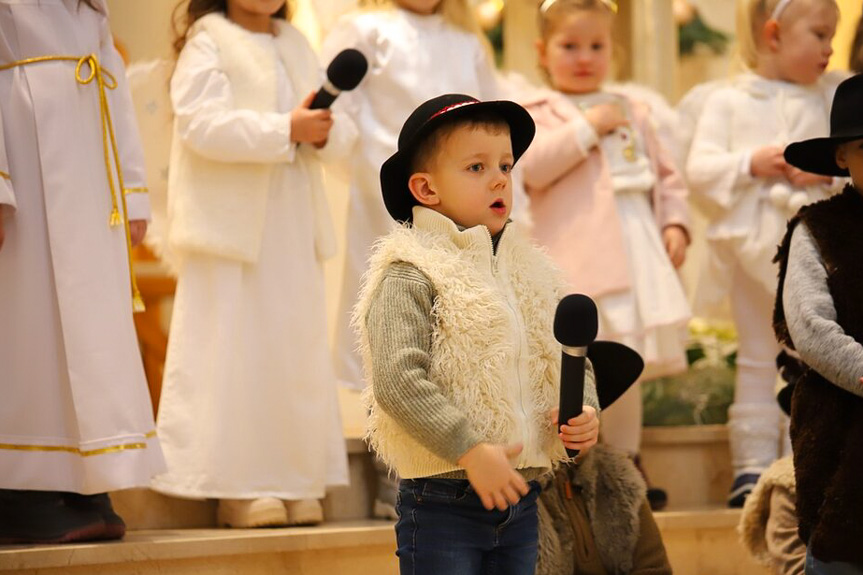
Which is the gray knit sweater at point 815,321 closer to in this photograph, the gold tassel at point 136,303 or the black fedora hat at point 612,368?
the black fedora hat at point 612,368

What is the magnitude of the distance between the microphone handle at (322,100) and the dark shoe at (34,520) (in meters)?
1.29

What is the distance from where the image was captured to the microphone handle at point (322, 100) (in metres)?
3.50

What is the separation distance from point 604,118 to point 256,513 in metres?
1.77

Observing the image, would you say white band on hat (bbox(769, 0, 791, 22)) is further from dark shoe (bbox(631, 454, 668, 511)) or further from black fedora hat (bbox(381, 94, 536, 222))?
black fedora hat (bbox(381, 94, 536, 222))

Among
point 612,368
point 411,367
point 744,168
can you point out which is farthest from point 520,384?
point 744,168

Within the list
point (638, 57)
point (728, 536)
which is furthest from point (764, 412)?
point (638, 57)

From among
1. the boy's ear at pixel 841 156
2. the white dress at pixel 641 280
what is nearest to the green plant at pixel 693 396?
the white dress at pixel 641 280

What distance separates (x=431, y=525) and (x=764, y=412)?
231 cm

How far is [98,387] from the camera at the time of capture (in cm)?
311

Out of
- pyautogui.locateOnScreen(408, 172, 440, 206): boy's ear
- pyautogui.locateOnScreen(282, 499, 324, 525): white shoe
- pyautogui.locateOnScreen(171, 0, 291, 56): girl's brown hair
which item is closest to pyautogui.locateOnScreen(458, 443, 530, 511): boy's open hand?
pyautogui.locateOnScreen(408, 172, 440, 206): boy's ear

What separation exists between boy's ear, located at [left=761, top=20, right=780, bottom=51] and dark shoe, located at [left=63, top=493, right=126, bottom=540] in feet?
9.04

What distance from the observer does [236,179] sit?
12.0 feet

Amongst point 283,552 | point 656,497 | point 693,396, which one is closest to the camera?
point 283,552

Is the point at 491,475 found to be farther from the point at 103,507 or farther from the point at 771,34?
the point at 771,34
